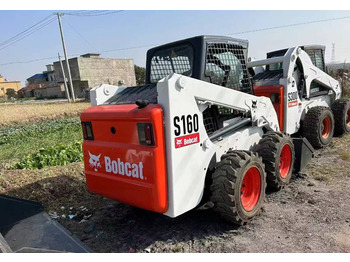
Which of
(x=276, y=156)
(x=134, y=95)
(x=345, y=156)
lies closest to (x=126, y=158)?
(x=134, y=95)

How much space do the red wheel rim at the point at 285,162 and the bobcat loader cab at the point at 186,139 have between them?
0.13m

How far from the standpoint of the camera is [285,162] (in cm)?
440

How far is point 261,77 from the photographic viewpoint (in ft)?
20.4

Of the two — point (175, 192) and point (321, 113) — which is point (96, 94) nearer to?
point (175, 192)

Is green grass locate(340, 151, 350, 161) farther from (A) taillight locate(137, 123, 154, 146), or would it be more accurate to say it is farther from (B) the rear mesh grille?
(A) taillight locate(137, 123, 154, 146)

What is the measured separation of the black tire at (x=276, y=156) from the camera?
3907mm

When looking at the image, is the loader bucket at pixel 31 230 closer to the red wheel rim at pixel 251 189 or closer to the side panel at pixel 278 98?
the red wheel rim at pixel 251 189

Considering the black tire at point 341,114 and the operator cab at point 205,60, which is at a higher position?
the operator cab at point 205,60

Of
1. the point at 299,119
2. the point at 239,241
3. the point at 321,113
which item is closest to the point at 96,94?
the point at 239,241

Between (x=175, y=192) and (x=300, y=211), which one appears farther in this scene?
(x=300, y=211)

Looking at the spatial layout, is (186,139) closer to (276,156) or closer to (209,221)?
(209,221)

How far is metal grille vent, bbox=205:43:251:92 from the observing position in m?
3.62

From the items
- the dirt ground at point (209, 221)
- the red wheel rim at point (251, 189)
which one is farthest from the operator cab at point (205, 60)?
the dirt ground at point (209, 221)

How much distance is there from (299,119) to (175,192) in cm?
410
